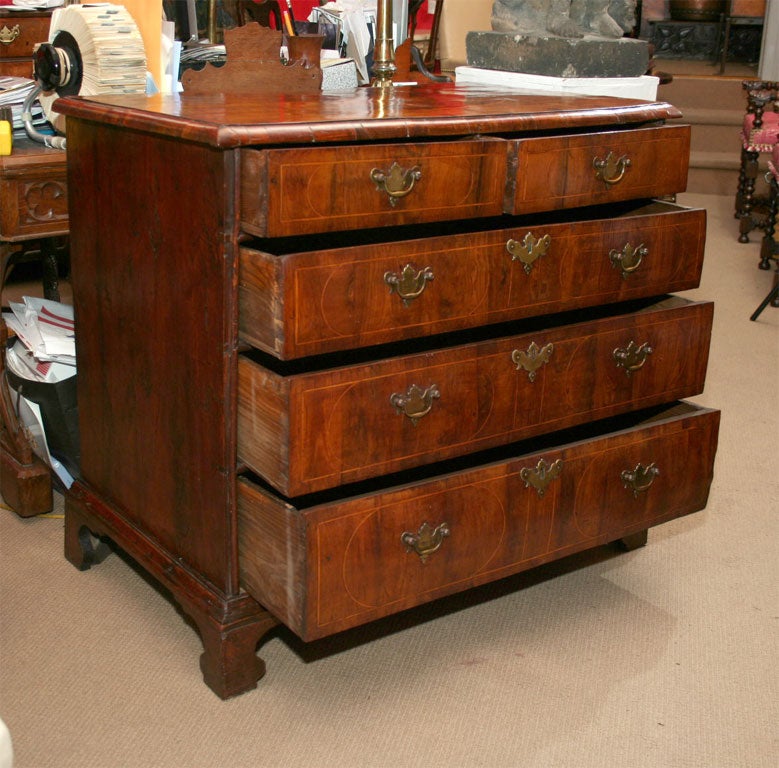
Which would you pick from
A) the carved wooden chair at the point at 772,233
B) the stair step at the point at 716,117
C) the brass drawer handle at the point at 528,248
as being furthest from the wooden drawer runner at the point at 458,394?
the stair step at the point at 716,117

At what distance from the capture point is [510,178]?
1.47m

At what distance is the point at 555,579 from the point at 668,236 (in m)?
0.62

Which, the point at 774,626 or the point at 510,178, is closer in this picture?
the point at 510,178

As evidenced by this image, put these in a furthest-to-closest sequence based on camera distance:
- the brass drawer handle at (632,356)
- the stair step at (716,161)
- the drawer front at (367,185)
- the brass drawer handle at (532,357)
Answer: the stair step at (716,161) < the brass drawer handle at (632,356) < the brass drawer handle at (532,357) < the drawer front at (367,185)

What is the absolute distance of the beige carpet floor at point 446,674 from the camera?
1.43 metres

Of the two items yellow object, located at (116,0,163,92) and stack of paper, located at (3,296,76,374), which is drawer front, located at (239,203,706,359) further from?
yellow object, located at (116,0,163,92)

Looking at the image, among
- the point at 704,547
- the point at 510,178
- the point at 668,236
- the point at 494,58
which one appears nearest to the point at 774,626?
the point at 704,547

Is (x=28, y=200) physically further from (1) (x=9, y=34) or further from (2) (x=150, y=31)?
(1) (x=9, y=34)

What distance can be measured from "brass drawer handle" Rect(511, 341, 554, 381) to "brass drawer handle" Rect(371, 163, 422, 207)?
0.29 meters

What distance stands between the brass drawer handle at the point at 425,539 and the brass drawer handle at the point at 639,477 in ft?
1.15

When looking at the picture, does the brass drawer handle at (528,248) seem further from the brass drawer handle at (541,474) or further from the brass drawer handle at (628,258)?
the brass drawer handle at (541,474)

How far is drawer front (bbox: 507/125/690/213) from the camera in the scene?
4.85 feet

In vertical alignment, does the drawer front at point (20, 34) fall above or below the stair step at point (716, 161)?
above

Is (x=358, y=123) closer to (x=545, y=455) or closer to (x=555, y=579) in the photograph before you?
(x=545, y=455)
